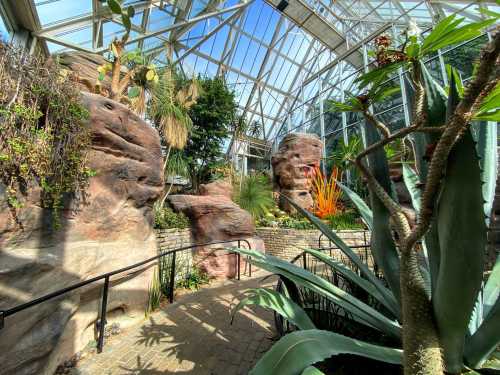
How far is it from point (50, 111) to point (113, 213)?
4.14ft

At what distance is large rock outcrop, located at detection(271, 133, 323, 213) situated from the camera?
10091 millimetres

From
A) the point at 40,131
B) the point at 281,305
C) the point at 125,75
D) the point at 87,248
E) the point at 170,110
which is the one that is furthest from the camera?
the point at 170,110

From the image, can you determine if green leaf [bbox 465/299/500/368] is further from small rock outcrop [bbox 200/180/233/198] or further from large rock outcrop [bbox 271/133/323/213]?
large rock outcrop [bbox 271/133/323/213]

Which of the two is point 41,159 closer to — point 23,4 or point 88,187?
point 88,187

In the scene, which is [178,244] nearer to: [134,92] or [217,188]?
[217,188]

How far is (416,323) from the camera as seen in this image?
2.50ft

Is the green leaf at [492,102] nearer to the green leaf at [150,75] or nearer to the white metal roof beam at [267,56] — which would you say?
the green leaf at [150,75]

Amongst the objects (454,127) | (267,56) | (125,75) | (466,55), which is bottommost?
(454,127)

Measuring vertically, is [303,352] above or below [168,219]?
below

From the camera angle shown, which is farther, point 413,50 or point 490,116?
point 413,50

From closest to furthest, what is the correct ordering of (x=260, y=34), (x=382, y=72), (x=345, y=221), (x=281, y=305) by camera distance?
(x=382, y=72) → (x=281, y=305) → (x=345, y=221) → (x=260, y=34)

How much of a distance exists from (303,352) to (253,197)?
7833 millimetres

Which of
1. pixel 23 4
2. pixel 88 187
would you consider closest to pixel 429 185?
pixel 88 187

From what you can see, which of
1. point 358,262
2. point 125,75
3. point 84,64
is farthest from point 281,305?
point 84,64
